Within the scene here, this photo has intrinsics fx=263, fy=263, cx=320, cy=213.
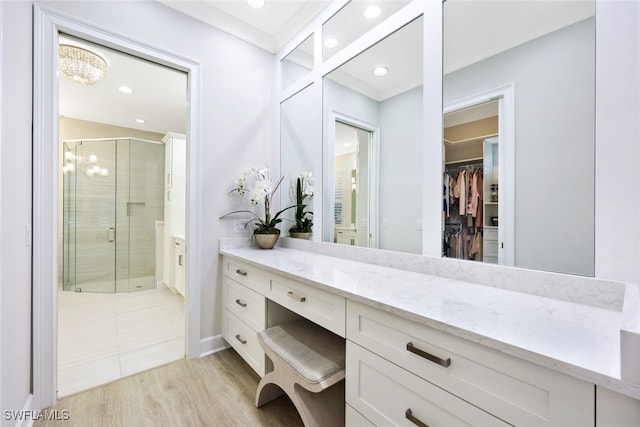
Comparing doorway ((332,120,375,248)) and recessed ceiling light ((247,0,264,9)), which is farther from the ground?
recessed ceiling light ((247,0,264,9))

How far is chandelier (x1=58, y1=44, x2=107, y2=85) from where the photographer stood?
7.29 ft

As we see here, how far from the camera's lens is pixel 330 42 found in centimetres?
197

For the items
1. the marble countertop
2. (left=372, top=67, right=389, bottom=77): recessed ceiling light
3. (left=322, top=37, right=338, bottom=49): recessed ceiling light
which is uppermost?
(left=322, top=37, right=338, bottom=49): recessed ceiling light

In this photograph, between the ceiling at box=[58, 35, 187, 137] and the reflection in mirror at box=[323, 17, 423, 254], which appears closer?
the reflection in mirror at box=[323, 17, 423, 254]

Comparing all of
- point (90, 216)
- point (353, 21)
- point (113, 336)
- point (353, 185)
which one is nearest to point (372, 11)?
point (353, 21)

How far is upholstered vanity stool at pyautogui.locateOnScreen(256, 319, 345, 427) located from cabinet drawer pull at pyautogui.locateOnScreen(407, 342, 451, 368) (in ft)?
1.39

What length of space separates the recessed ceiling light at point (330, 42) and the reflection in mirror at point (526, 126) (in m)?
0.84

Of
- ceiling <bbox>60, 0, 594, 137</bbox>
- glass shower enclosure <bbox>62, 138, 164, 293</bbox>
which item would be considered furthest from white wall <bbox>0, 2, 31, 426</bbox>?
glass shower enclosure <bbox>62, 138, 164, 293</bbox>

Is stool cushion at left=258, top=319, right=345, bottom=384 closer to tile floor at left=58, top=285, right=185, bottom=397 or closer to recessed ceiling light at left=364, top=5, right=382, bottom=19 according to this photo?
tile floor at left=58, top=285, right=185, bottom=397

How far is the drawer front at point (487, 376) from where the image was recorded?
0.55 meters

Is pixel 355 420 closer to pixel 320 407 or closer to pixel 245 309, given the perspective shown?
pixel 320 407

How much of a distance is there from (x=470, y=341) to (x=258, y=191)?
1.81 m

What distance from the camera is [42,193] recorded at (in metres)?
1.47

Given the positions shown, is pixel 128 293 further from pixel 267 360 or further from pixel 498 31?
pixel 498 31
